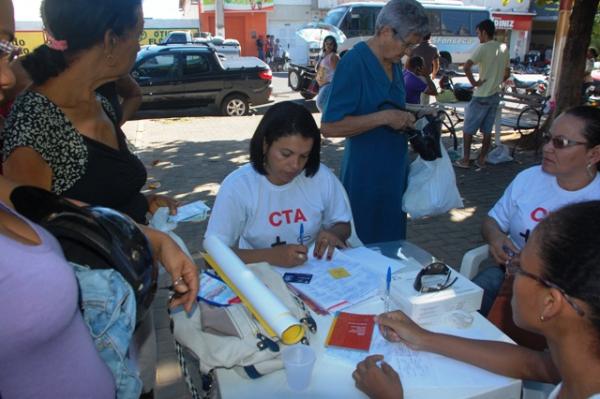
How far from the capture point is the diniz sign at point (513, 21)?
28.1 m

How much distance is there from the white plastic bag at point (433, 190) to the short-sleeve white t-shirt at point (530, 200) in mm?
263

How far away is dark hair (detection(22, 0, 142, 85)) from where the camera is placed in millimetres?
1636

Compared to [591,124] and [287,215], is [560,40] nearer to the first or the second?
[591,124]

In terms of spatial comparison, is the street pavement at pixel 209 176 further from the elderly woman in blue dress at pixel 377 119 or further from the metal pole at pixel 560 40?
the metal pole at pixel 560 40

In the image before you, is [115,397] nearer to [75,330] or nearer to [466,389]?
[75,330]

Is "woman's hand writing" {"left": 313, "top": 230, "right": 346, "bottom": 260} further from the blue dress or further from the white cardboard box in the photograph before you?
the blue dress

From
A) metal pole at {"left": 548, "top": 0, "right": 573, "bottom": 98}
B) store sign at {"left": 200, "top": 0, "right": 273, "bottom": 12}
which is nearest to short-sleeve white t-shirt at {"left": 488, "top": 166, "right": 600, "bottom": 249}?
metal pole at {"left": 548, "top": 0, "right": 573, "bottom": 98}

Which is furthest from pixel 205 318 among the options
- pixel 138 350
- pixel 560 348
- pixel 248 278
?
pixel 560 348

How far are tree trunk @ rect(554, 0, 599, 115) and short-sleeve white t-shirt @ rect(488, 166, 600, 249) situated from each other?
4816 mm

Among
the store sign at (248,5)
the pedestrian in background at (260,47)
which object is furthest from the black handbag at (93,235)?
the store sign at (248,5)

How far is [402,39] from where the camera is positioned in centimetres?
257

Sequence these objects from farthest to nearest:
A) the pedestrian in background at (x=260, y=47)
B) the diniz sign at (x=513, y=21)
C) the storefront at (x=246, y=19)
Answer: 1. the storefront at (x=246, y=19)
2. the diniz sign at (x=513, y=21)
3. the pedestrian in background at (x=260, y=47)

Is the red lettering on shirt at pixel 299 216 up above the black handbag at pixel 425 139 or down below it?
below

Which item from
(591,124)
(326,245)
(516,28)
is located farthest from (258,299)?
(516,28)
